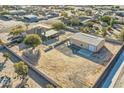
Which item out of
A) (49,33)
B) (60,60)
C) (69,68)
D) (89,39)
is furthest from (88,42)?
(49,33)

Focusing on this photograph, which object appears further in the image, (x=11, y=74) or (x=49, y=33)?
(x=49, y=33)

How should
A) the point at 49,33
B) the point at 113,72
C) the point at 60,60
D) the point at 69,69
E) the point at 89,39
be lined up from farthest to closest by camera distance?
the point at 49,33 < the point at 89,39 < the point at 60,60 < the point at 113,72 < the point at 69,69

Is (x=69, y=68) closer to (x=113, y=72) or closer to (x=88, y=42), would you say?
(x=113, y=72)

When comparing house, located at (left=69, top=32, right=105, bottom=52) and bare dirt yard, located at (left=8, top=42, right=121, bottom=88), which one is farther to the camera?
house, located at (left=69, top=32, right=105, bottom=52)

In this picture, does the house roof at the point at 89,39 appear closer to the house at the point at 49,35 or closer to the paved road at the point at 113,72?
the paved road at the point at 113,72

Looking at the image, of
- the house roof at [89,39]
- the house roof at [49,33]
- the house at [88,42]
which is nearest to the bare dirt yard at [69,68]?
the house at [88,42]

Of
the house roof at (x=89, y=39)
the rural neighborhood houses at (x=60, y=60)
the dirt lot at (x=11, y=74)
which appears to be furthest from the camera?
the house roof at (x=89, y=39)

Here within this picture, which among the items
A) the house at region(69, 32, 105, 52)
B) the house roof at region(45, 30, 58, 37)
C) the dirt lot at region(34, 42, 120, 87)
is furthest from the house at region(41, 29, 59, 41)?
the dirt lot at region(34, 42, 120, 87)

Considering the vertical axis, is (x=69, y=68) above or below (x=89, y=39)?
below

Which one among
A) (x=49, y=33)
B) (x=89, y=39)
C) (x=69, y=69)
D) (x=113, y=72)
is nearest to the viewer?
(x=69, y=69)

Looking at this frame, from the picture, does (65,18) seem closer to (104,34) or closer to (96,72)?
(104,34)

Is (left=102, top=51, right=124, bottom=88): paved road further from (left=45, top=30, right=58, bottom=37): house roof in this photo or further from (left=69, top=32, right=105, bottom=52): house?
(left=45, top=30, right=58, bottom=37): house roof
